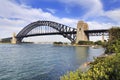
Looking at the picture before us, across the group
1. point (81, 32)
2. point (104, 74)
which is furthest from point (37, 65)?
point (81, 32)

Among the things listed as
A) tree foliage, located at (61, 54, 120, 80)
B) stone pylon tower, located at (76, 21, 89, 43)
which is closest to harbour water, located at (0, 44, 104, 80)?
tree foliage, located at (61, 54, 120, 80)

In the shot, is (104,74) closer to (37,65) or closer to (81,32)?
(37,65)

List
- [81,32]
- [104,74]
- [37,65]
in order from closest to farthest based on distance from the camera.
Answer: [104,74] < [37,65] < [81,32]

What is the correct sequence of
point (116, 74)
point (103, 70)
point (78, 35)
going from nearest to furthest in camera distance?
point (116, 74), point (103, 70), point (78, 35)

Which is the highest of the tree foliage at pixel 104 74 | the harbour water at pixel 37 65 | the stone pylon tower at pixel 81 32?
the stone pylon tower at pixel 81 32

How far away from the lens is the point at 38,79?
Result: 81.4 feet

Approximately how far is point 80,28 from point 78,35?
724cm

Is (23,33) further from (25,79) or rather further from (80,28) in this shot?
(25,79)

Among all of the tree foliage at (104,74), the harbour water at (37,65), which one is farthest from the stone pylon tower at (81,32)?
the tree foliage at (104,74)

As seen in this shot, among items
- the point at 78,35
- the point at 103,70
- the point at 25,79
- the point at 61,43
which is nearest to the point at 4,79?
the point at 25,79

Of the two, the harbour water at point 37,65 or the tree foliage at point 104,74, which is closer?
the tree foliage at point 104,74

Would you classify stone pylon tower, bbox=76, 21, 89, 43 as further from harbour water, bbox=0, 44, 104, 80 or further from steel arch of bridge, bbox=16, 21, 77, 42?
harbour water, bbox=0, 44, 104, 80

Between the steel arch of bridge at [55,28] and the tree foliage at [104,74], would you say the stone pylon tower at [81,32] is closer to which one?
the steel arch of bridge at [55,28]

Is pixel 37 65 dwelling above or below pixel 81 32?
below
